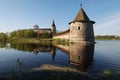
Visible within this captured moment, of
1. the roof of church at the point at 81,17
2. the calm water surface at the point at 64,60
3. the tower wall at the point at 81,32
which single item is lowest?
the calm water surface at the point at 64,60

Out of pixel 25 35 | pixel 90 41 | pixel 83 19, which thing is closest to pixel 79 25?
pixel 83 19

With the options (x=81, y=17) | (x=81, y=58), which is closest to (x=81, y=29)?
(x=81, y=17)

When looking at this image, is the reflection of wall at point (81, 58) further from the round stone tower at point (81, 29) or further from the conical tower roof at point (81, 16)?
the conical tower roof at point (81, 16)

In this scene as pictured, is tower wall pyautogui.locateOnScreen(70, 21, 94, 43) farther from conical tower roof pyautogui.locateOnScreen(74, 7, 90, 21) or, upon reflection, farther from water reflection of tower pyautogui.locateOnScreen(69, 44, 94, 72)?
water reflection of tower pyautogui.locateOnScreen(69, 44, 94, 72)

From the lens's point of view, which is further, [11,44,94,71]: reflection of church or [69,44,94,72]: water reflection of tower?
[11,44,94,71]: reflection of church

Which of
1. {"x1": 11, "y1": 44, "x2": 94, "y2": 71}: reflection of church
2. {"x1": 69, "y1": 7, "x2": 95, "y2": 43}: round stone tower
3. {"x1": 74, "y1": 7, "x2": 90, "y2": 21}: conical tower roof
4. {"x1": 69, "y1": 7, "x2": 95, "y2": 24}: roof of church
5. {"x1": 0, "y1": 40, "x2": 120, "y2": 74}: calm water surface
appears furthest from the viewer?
{"x1": 74, "y1": 7, "x2": 90, "y2": 21}: conical tower roof

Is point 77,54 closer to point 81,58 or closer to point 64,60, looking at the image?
point 81,58

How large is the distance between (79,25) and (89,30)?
3.24 meters

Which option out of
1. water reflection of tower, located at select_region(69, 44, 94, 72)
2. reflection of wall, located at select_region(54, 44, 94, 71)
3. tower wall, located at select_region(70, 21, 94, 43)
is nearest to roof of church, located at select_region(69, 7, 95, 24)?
tower wall, located at select_region(70, 21, 94, 43)

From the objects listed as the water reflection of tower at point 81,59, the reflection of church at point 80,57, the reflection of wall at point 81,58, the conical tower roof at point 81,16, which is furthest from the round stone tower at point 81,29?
the water reflection of tower at point 81,59

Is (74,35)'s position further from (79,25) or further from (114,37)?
(114,37)

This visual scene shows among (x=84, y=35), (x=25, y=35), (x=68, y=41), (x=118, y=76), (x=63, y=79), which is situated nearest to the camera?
(x=63, y=79)

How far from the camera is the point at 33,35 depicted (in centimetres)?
8069

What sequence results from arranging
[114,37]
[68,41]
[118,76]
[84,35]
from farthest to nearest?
[114,37] → [68,41] → [84,35] → [118,76]
